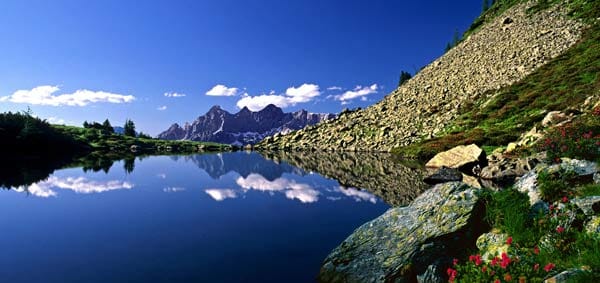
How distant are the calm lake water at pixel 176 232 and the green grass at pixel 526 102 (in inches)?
1388

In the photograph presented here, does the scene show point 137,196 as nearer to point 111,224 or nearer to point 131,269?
point 111,224

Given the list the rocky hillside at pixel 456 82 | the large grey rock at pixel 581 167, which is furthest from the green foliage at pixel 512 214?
the rocky hillside at pixel 456 82

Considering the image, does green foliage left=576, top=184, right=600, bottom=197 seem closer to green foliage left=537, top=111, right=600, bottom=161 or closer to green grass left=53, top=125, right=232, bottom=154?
green foliage left=537, top=111, right=600, bottom=161

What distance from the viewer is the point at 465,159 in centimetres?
3694

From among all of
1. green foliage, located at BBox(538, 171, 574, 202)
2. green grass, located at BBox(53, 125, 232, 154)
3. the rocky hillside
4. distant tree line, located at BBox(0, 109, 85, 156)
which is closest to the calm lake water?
green foliage, located at BBox(538, 171, 574, 202)

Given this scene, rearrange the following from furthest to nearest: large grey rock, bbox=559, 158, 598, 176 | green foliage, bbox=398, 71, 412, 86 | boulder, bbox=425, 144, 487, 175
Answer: green foliage, bbox=398, 71, 412, 86 < boulder, bbox=425, 144, 487, 175 < large grey rock, bbox=559, 158, 598, 176

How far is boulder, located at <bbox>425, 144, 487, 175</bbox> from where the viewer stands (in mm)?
36188

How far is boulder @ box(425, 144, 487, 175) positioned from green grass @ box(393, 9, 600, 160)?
12398mm

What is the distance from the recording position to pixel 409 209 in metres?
12.8

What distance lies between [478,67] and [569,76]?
36138 mm

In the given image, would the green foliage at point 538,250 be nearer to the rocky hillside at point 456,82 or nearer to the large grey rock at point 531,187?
the large grey rock at point 531,187

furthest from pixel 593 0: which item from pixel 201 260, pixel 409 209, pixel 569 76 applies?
pixel 201 260

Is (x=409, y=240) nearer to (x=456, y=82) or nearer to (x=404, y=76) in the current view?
(x=456, y=82)

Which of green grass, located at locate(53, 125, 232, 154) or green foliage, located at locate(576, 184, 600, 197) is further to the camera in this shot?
green grass, located at locate(53, 125, 232, 154)
